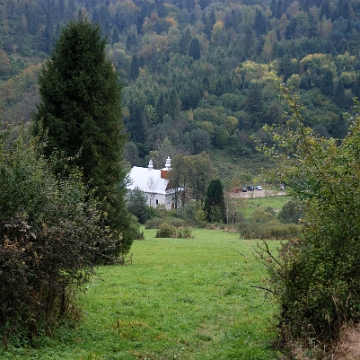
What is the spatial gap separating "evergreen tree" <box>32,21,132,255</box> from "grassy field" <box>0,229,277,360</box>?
4051 mm

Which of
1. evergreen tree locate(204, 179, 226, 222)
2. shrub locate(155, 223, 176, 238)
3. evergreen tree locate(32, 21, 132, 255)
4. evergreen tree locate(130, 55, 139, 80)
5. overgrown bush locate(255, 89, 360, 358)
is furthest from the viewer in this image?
evergreen tree locate(130, 55, 139, 80)

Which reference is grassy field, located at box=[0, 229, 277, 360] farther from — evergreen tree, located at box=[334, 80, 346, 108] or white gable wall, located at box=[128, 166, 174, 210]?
evergreen tree, located at box=[334, 80, 346, 108]

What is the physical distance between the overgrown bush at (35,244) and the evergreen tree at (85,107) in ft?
32.2

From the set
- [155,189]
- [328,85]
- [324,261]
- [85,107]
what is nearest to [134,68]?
[328,85]

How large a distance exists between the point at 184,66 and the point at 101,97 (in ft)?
549

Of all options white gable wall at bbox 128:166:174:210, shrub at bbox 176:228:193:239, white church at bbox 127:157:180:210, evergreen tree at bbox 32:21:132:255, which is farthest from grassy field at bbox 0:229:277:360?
white gable wall at bbox 128:166:174:210

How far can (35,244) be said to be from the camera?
8141 mm

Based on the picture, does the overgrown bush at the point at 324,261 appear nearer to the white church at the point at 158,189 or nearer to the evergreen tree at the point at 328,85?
the white church at the point at 158,189

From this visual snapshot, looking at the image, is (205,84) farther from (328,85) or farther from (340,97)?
(340,97)

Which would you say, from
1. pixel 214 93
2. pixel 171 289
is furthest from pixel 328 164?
pixel 214 93

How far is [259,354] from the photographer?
28.7 feet

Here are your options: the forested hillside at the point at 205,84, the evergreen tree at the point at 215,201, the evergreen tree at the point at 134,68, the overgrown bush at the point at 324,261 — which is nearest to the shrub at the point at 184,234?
the evergreen tree at the point at 215,201

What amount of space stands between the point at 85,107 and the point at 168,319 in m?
10.6

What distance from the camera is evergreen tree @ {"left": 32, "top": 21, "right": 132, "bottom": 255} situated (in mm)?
19014
